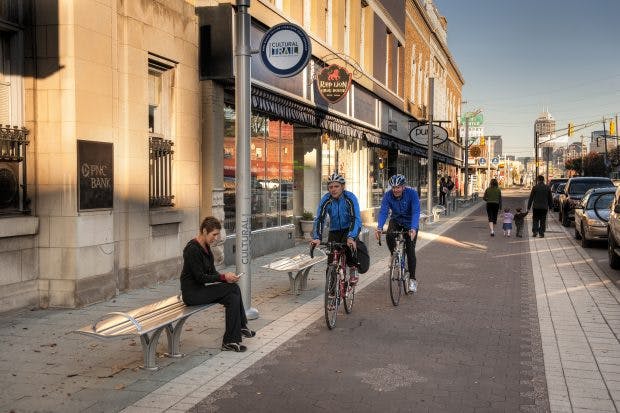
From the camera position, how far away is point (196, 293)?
639 cm

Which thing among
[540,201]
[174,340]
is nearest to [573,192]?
[540,201]

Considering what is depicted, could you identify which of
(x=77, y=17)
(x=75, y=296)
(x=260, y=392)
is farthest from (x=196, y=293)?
(x=77, y=17)

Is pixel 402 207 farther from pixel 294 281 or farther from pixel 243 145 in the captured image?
pixel 243 145

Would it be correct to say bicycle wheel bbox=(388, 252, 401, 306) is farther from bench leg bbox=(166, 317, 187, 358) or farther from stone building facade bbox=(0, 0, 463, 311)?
stone building facade bbox=(0, 0, 463, 311)

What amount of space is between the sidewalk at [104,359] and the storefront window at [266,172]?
3.97m

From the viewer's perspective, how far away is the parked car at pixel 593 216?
55.1 ft

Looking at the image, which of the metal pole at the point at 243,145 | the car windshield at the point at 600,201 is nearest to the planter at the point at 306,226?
the car windshield at the point at 600,201

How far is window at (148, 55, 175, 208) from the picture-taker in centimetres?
1059

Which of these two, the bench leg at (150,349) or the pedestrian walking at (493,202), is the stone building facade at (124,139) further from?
the pedestrian walking at (493,202)

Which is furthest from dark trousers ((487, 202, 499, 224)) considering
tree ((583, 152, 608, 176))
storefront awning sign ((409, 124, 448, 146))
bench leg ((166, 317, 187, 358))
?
tree ((583, 152, 608, 176))

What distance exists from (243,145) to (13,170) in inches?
116

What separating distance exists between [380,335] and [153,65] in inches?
233

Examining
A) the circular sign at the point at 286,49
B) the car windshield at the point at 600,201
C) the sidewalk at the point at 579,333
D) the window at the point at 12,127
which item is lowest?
the sidewalk at the point at 579,333

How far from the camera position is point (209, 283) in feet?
21.4
